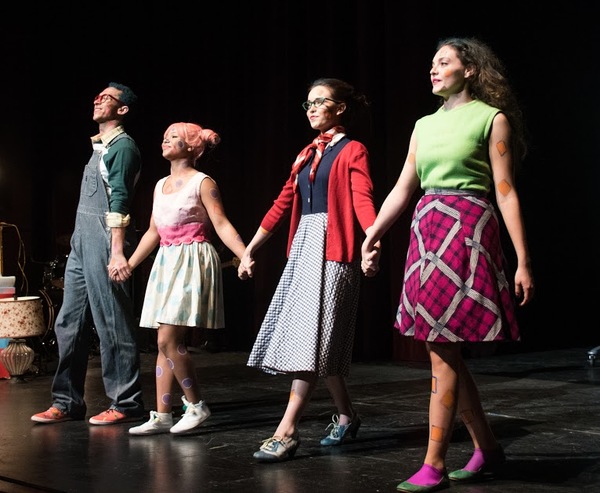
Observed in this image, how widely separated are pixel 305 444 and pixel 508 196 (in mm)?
1262

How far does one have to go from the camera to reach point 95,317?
401cm

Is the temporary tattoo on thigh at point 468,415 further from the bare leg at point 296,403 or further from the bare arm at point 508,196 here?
the bare leg at point 296,403

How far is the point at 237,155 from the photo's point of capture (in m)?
7.62

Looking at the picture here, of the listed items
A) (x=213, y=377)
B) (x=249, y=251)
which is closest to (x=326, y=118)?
(x=249, y=251)

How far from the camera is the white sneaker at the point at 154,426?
3672 millimetres

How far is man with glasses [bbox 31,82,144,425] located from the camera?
3.98 m

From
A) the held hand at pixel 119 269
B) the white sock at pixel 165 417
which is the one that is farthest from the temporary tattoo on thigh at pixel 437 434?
the held hand at pixel 119 269

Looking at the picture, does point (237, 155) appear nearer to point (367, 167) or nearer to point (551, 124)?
point (551, 124)

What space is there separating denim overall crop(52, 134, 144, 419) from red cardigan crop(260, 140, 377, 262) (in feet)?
3.69

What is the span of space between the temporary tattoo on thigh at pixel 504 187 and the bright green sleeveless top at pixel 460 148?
2.7 inches

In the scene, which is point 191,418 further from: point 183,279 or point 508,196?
point 508,196

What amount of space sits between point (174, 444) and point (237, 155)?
4.37 metres

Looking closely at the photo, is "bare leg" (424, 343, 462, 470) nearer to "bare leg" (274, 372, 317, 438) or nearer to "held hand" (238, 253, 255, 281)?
"bare leg" (274, 372, 317, 438)

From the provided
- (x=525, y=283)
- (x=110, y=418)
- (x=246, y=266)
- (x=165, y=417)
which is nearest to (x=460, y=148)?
(x=525, y=283)
